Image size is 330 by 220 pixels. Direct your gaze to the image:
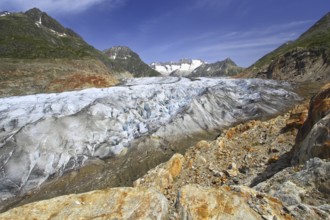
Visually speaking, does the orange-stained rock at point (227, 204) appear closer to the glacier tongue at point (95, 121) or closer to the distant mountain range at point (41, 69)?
the glacier tongue at point (95, 121)

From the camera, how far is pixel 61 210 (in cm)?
681

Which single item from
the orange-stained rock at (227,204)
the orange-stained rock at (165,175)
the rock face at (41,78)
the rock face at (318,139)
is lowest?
the orange-stained rock at (165,175)

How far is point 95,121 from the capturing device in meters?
26.6

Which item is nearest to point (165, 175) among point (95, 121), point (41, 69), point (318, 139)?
point (318, 139)

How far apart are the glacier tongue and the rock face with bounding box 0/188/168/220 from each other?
14454 millimetres

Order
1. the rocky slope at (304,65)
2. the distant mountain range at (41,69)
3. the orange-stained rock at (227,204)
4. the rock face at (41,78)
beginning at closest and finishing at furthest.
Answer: the orange-stained rock at (227,204), the rock face at (41,78), the distant mountain range at (41,69), the rocky slope at (304,65)

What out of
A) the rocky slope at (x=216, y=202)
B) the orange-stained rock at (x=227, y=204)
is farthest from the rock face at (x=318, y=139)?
the orange-stained rock at (x=227, y=204)

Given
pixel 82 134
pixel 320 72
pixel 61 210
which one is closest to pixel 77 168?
pixel 82 134

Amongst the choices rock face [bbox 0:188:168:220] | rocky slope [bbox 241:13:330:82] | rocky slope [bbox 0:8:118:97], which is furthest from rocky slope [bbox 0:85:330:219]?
rocky slope [bbox 241:13:330:82]

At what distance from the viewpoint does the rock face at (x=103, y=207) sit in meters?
6.56

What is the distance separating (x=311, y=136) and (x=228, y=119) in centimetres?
2372

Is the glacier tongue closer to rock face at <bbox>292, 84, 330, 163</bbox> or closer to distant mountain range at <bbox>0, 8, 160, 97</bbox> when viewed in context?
distant mountain range at <bbox>0, 8, 160, 97</bbox>

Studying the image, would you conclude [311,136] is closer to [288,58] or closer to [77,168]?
[77,168]

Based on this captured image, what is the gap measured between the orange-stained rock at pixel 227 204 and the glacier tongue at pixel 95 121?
1627 cm
